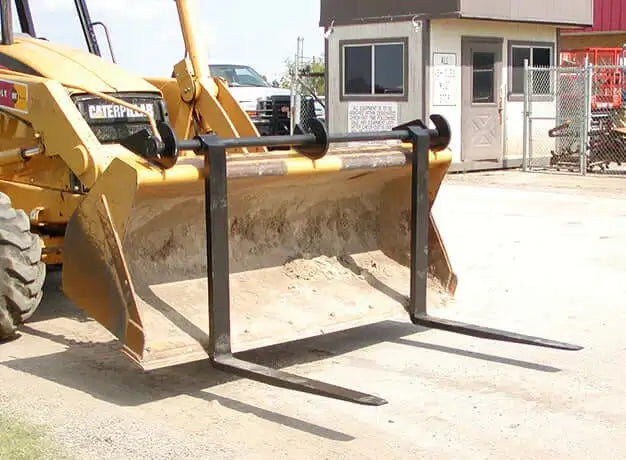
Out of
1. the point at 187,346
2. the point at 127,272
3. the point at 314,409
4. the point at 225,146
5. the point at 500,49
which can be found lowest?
the point at 314,409

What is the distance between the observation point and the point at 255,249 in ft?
19.9

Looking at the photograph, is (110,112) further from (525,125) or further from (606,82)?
Answer: (606,82)

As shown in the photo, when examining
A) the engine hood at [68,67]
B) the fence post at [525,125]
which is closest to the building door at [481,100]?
the fence post at [525,125]

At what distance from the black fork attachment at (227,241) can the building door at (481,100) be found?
11915 mm

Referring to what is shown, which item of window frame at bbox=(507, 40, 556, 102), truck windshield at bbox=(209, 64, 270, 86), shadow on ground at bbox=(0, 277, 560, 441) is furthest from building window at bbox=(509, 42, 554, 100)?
shadow on ground at bbox=(0, 277, 560, 441)

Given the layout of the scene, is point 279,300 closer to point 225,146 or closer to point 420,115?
point 225,146

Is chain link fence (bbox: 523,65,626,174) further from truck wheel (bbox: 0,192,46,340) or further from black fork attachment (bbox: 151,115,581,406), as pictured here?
truck wheel (bbox: 0,192,46,340)

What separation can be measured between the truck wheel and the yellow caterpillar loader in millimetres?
11

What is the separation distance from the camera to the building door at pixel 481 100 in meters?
17.8

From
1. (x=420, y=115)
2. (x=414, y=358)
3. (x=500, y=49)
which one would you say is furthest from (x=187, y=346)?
(x=500, y=49)

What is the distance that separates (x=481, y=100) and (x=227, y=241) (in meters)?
13.7

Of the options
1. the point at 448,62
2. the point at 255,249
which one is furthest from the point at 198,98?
the point at 448,62

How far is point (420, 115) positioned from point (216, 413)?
43.1 feet

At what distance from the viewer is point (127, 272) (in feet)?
16.6
